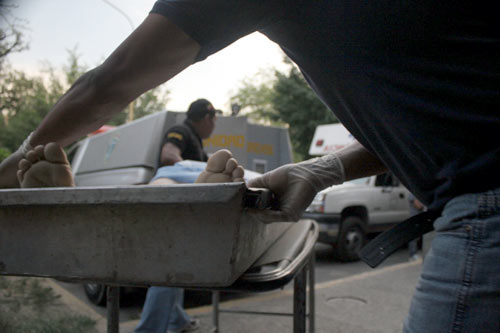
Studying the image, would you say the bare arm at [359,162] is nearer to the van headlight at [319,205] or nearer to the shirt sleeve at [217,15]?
the shirt sleeve at [217,15]

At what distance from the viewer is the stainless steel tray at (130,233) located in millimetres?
946

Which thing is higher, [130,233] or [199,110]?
[199,110]

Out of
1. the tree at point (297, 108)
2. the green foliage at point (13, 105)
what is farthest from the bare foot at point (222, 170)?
the tree at point (297, 108)

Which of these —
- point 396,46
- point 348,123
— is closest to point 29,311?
point 348,123

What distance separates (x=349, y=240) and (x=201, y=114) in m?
4.34

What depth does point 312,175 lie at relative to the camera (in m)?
1.36

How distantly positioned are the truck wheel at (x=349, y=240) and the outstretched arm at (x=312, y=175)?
5593 mm

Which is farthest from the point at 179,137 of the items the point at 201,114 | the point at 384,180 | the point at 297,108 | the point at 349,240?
the point at 297,108

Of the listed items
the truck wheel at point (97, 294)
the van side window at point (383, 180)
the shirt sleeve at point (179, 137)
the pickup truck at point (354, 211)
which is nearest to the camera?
the shirt sleeve at point (179, 137)

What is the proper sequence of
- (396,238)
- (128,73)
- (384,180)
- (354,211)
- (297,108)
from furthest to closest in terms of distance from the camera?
(297,108), (384,180), (354,211), (396,238), (128,73)

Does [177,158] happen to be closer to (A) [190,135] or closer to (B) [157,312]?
(A) [190,135]

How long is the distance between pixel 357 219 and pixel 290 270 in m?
6.01

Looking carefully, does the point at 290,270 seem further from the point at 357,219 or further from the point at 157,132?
the point at 357,219

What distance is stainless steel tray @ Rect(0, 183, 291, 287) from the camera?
37.2 inches
